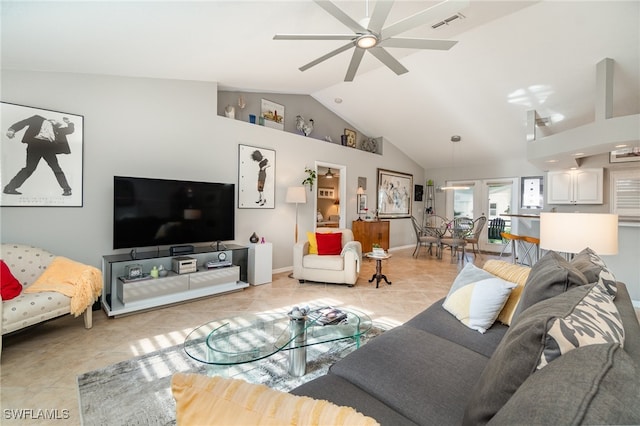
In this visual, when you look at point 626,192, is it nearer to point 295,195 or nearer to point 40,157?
point 295,195

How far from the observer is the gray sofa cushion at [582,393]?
1.33 feet

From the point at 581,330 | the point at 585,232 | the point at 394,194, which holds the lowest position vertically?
the point at 581,330

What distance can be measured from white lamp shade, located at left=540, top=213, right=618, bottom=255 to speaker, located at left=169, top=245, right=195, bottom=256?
3715 mm

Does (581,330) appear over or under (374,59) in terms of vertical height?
under

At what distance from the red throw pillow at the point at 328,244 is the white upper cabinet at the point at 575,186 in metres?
5.11

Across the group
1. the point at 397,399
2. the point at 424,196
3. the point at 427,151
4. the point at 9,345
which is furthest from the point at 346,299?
the point at 424,196

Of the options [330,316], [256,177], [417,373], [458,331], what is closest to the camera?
[417,373]

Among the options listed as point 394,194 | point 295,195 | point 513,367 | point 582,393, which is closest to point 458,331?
point 513,367

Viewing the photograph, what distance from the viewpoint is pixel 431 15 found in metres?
2.02

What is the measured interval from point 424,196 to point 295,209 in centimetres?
505

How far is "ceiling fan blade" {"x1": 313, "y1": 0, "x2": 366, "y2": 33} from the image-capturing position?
6.26ft

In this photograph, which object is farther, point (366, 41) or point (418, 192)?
point (418, 192)

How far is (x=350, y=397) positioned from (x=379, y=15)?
2331 millimetres

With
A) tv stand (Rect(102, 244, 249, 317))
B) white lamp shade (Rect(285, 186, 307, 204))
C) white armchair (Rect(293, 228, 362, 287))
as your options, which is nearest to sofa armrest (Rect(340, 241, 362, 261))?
white armchair (Rect(293, 228, 362, 287))
